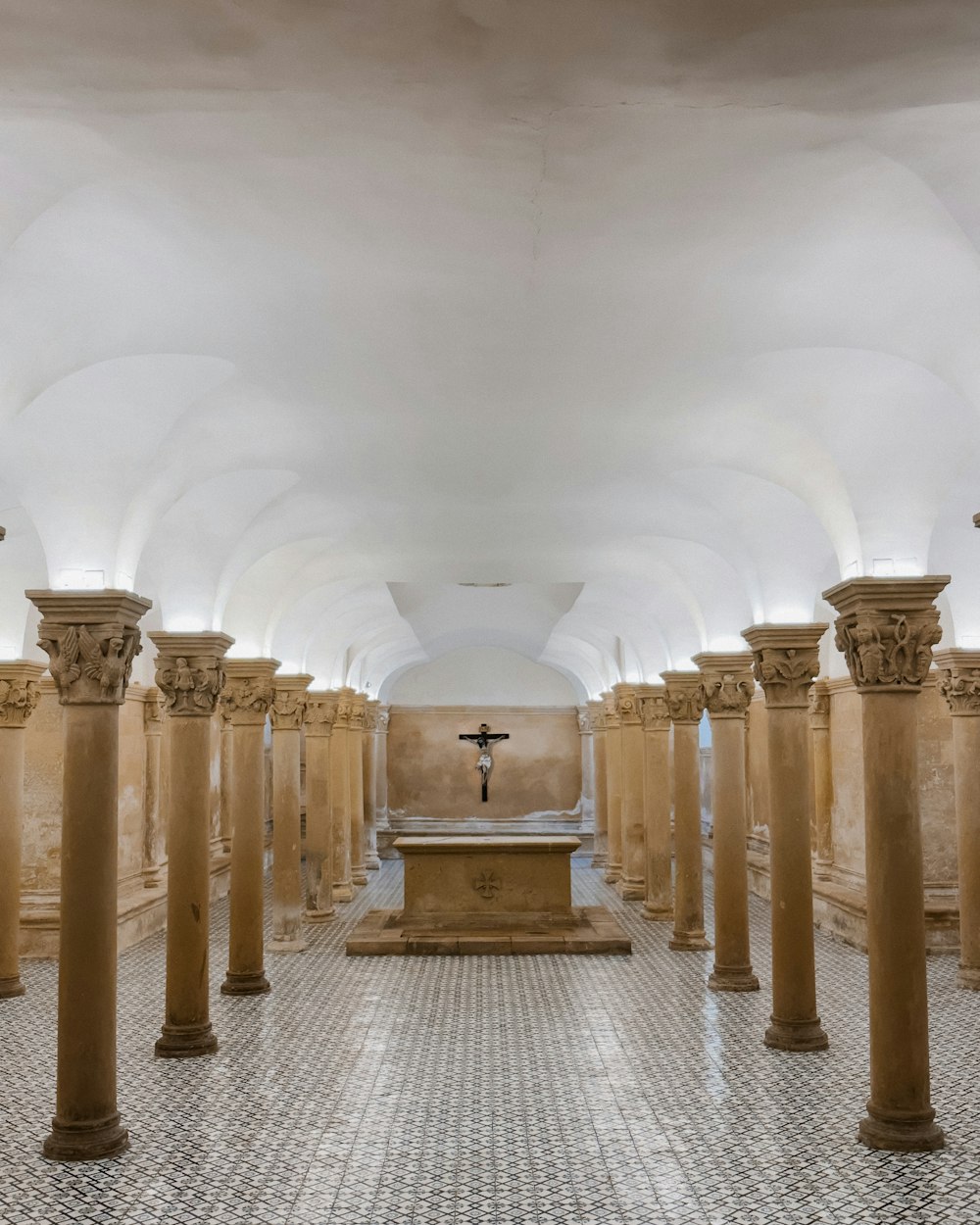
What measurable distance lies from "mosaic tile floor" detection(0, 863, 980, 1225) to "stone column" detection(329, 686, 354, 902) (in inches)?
315

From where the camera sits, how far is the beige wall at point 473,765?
Answer: 35.2m

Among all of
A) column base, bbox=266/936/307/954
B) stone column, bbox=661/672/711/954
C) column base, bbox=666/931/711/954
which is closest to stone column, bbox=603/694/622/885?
stone column, bbox=661/672/711/954

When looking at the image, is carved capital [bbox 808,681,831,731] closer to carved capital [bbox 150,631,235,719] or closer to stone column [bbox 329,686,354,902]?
stone column [bbox 329,686,354,902]

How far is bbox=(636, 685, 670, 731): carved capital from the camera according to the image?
19.8 meters

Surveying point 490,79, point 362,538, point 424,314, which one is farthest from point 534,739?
point 490,79

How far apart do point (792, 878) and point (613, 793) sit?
564 inches

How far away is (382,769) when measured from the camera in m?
34.4

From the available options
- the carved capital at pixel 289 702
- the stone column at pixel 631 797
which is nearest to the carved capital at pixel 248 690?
the carved capital at pixel 289 702

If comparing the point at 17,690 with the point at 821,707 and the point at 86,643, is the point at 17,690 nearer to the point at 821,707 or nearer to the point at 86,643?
the point at 86,643

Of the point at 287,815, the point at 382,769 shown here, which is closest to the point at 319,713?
the point at 287,815

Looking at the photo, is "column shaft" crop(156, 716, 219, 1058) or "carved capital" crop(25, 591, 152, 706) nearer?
"carved capital" crop(25, 591, 152, 706)

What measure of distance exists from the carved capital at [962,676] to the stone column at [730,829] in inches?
89.3

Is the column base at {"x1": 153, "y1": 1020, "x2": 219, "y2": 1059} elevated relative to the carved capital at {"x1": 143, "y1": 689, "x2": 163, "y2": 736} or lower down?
lower down

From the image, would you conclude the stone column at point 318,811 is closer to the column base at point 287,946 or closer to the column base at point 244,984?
the column base at point 287,946
